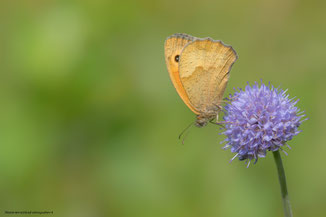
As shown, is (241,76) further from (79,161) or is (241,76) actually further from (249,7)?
(79,161)

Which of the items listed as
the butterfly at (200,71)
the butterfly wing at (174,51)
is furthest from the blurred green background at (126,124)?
the butterfly wing at (174,51)

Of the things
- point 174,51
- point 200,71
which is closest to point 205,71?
point 200,71

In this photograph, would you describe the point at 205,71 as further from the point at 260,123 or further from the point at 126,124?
the point at 126,124

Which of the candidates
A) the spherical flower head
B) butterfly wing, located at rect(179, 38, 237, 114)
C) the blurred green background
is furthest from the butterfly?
the blurred green background

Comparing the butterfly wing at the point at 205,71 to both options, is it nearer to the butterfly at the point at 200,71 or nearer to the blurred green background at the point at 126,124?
the butterfly at the point at 200,71

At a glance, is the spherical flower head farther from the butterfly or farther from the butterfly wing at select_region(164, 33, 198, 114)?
the butterfly wing at select_region(164, 33, 198, 114)
